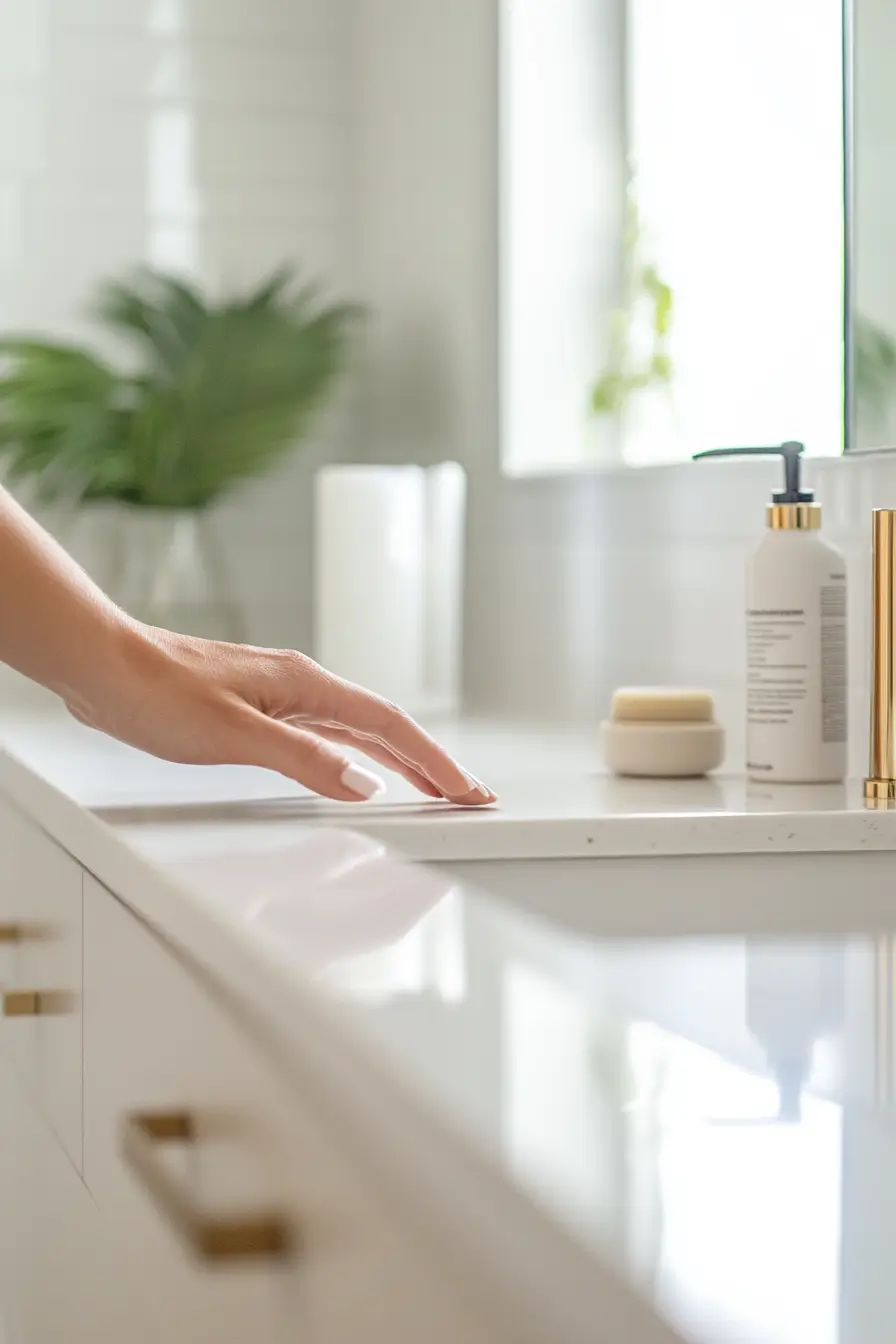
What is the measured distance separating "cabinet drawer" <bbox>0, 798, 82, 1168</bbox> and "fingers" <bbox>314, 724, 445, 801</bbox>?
15 cm

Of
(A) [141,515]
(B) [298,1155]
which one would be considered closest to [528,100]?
(A) [141,515]

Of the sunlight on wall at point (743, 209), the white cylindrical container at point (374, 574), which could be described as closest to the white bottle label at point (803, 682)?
the sunlight on wall at point (743, 209)

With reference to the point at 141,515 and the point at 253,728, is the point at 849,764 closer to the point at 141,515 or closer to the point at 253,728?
the point at 253,728

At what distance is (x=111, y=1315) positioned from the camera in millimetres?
823

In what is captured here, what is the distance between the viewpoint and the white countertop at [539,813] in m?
0.82

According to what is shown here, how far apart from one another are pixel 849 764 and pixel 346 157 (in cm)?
130

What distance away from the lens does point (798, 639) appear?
0.98 meters

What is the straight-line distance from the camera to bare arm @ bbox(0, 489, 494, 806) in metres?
0.85

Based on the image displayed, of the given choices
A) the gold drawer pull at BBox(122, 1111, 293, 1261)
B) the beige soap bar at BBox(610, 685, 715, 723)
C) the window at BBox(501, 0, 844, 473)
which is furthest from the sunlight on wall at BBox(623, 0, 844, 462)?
the gold drawer pull at BBox(122, 1111, 293, 1261)

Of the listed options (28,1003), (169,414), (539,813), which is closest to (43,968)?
(28,1003)

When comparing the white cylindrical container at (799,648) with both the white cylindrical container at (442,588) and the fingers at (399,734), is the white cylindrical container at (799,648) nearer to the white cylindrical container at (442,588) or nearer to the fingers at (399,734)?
the fingers at (399,734)

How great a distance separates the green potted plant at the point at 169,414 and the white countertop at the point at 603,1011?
0.96m

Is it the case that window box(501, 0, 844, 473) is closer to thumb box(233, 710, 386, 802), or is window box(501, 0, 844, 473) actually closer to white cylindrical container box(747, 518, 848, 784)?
white cylindrical container box(747, 518, 848, 784)

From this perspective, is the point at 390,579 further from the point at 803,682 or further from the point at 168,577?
the point at 803,682
